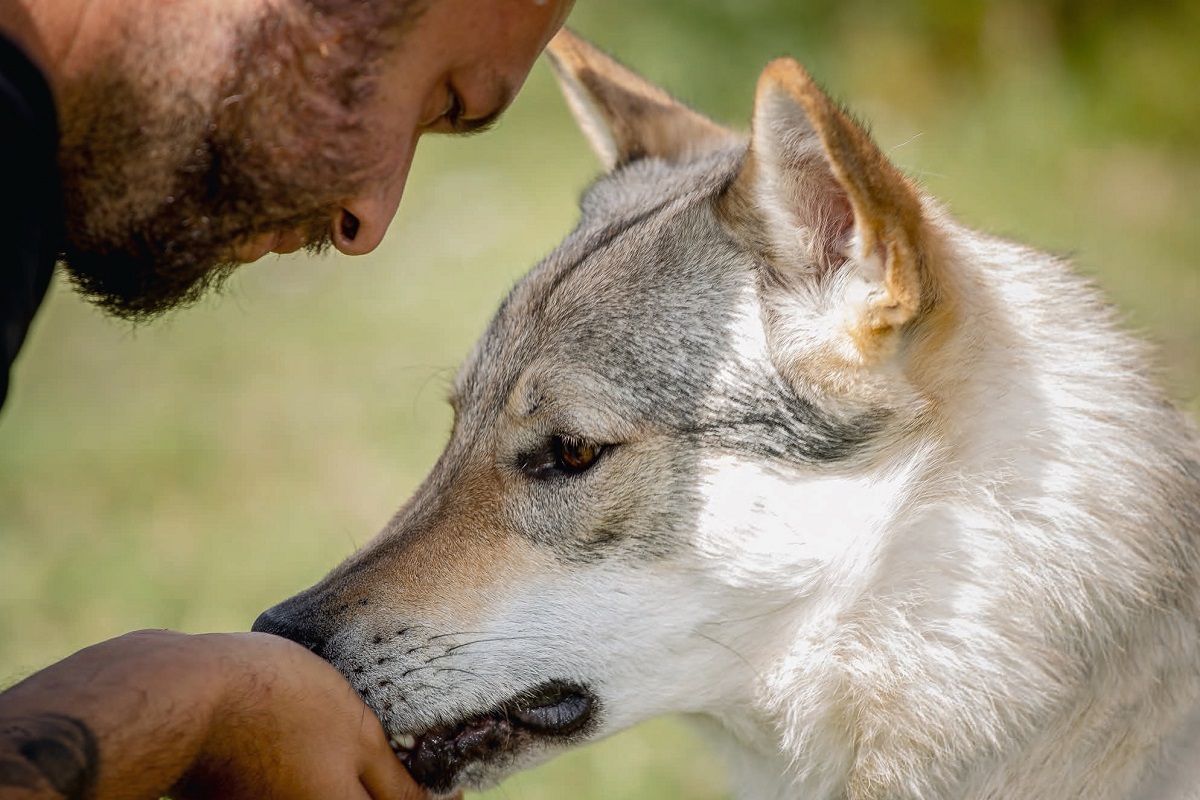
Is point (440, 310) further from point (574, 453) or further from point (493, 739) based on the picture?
point (493, 739)

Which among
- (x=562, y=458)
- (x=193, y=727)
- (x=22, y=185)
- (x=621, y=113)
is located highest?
(x=22, y=185)

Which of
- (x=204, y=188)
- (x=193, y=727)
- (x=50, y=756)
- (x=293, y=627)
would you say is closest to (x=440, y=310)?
(x=204, y=188)

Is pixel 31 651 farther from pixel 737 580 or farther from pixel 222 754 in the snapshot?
pixel 737 580

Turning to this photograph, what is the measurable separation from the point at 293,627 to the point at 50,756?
69 cm

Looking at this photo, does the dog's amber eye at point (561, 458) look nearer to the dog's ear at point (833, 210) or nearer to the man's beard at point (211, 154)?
the dog's ear at point (833, 210)

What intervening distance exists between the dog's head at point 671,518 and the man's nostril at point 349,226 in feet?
1.97

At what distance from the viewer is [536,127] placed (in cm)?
1102

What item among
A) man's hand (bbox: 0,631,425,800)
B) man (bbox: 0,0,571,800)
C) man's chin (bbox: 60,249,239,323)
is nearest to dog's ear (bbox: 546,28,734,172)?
man (bbox: 0,0,571,800)

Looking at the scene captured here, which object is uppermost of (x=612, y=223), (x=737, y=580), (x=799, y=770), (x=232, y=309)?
(x=232, y=309)

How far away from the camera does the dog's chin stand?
118 inches

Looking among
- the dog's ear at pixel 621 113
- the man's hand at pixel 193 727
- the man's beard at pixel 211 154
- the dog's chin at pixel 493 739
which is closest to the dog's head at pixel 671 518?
the dog's chin at pixel 493 739

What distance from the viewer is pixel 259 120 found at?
116 inches

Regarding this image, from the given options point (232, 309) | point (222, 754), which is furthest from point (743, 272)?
point (232, 309)

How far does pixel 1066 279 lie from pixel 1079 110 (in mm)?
6918
